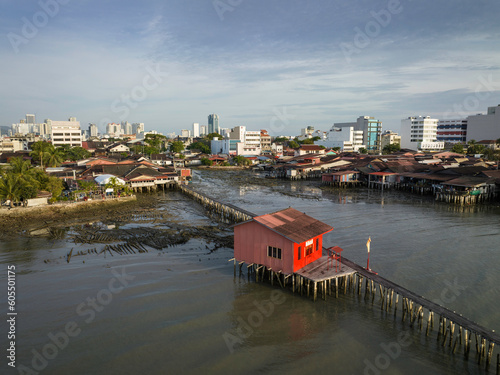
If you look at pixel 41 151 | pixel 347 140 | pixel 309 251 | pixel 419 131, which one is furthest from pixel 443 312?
pixel 419 131

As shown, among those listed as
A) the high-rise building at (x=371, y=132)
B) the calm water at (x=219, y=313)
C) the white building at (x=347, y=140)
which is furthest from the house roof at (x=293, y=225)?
the high-rise building at (x=371, y=132)

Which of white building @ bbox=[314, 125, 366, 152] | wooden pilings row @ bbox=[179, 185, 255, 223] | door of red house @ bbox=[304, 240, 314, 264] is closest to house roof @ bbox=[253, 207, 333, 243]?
door of red house @ bbox=[304, 240, 314, 264]

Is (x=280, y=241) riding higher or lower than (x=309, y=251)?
higher

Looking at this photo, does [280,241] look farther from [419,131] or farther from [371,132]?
[371,132]

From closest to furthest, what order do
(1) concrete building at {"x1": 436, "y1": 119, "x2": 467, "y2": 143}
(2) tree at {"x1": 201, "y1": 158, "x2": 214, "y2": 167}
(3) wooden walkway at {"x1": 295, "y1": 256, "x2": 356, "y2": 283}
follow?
(3) wooden walkway at {"x1": 295, "y1": 256, "x2": 356, "y2": 283}
(2) tree at {"x1": 201, "y1": 158, "x2": 214, "y2": 167}
(1) concrete building at {"x1": 436, "y1": 119, "x2": 467, "y2": 143}

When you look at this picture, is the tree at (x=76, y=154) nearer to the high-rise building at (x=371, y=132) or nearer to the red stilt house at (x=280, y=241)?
the red stilt house at (x=280, y=241)

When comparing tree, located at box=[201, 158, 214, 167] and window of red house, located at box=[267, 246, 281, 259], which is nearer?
window of red house, located at box=[267, 246, 281, 259]

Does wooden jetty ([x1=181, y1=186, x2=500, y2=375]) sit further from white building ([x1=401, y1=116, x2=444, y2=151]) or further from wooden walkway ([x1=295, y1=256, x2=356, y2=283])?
white building ([x1=401, y1=116, x2=444, y2=151])
